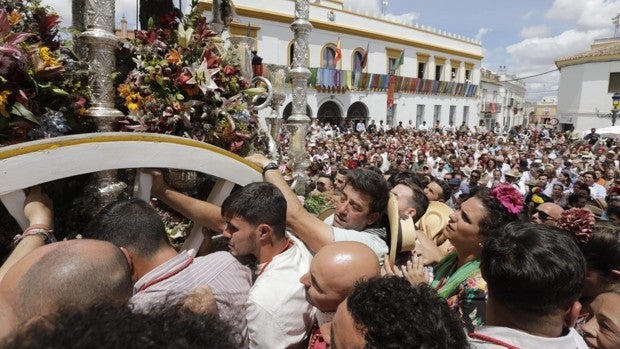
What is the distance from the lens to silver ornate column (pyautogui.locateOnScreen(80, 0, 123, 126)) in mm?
1858

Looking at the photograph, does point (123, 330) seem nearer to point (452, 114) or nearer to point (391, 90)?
point (391, 90)

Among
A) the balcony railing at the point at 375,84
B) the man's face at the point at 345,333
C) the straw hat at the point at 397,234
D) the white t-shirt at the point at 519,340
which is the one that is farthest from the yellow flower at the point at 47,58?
the balcony railing at the point at 375,84

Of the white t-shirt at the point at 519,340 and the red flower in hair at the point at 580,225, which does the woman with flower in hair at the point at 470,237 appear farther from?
the white t-shirt at the point at 519,340

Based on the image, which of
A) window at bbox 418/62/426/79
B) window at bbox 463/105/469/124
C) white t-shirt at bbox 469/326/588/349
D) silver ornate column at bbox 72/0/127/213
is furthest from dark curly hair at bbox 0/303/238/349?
window at bbox 463/105/469/124

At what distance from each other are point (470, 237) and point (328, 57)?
2511 cm

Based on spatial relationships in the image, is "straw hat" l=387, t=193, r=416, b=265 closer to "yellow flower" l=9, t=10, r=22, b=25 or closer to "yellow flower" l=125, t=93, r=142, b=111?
"yellow flower" l=125, t=93, r=142, b=111

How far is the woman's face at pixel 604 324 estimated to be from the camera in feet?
5.71

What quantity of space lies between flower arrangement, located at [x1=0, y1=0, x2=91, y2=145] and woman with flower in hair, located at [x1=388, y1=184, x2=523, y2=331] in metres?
1.73

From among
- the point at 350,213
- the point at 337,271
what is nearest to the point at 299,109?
the point at 350,213

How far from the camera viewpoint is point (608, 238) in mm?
2328

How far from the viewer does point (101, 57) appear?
190cm

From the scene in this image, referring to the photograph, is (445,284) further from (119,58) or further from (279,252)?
(119,58)

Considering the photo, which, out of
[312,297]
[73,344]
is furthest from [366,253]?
[73,344]

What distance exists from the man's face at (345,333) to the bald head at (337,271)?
272mm
